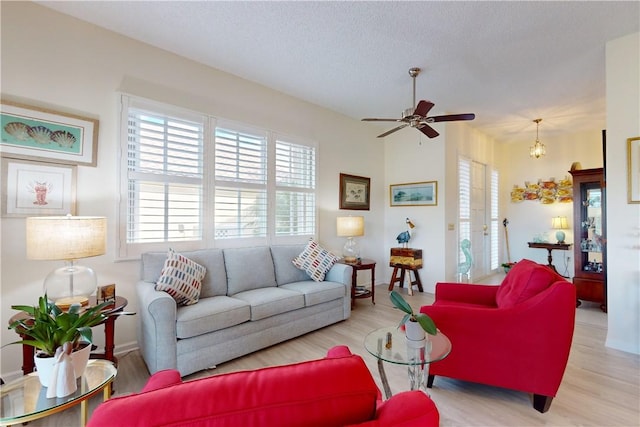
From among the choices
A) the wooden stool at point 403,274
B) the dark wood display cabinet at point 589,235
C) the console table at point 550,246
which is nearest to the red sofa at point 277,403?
the wooden stool at point 403,274

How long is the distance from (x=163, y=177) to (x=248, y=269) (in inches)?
50.1

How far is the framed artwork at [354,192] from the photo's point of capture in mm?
4703

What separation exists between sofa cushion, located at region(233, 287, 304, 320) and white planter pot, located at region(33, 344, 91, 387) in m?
1.38

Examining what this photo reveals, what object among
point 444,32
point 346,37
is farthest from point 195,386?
point 444,32

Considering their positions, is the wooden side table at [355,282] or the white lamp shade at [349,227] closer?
the wooden side table at [355,282]

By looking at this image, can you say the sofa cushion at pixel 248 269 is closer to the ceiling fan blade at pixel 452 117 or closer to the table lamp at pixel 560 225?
the ceiling fan blade at pixel 452 117

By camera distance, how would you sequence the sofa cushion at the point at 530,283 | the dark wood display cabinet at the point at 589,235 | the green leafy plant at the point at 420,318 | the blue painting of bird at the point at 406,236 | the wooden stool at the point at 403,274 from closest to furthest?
the green leafy plant at the point at 420,318 < the sofa cushion at the point at 530,283 < the dark wood display cabinet at the point at 589,235 < the wooden stool at the point at 403,274 < the blue painting of bird at the point at 406,236

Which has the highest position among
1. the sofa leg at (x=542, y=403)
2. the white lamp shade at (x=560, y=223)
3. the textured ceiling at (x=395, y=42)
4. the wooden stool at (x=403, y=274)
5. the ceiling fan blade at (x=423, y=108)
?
the textured ceiling at (x=395, y=42)

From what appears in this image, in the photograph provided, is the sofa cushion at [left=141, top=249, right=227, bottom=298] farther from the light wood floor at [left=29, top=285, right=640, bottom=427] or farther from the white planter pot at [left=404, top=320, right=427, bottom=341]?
the white planter pot at [left=404, top=320, right=427, bottom=341]

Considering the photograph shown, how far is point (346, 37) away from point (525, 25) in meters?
1.53

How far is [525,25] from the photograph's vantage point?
8.24ft

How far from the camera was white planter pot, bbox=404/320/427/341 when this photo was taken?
157cm

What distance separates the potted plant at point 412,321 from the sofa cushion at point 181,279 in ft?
6.02

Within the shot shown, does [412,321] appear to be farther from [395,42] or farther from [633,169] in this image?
[633,169]
